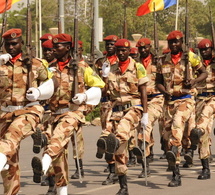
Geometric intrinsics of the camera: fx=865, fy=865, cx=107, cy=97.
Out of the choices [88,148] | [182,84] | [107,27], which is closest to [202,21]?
[107,27]

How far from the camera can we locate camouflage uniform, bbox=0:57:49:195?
9680 millimetres

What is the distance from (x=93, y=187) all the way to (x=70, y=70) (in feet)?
6.64

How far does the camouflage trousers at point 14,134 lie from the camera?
9516 mm

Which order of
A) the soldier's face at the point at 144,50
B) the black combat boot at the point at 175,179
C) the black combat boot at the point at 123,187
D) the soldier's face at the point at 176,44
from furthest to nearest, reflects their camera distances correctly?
1. the soldier's face at the point at 144,50
2. the soldier's face at the point at 176,44
3. the black combat boot at the point at 175,179
4. the black combat boot at the point at 123,187

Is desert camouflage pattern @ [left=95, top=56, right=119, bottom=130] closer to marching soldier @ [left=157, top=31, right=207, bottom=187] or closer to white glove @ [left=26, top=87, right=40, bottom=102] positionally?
marching soldier @ [left=157, top=31, right=207, bottom=187]

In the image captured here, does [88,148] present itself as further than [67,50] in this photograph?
Yes

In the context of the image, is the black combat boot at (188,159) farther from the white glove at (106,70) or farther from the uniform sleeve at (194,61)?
the white glove at (106,70)

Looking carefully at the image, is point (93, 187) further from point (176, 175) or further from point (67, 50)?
point (67, 50)

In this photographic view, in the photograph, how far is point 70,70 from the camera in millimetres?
10789

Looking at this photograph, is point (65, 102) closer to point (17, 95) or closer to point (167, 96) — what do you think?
point (17, 95)

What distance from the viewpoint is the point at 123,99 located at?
1180 cm

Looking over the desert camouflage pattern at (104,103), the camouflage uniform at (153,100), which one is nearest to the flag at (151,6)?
the camouflage uniform at (153,100)

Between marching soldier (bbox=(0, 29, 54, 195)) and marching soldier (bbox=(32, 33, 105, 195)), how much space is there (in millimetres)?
397

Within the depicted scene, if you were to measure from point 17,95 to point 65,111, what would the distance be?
861 millimetres
